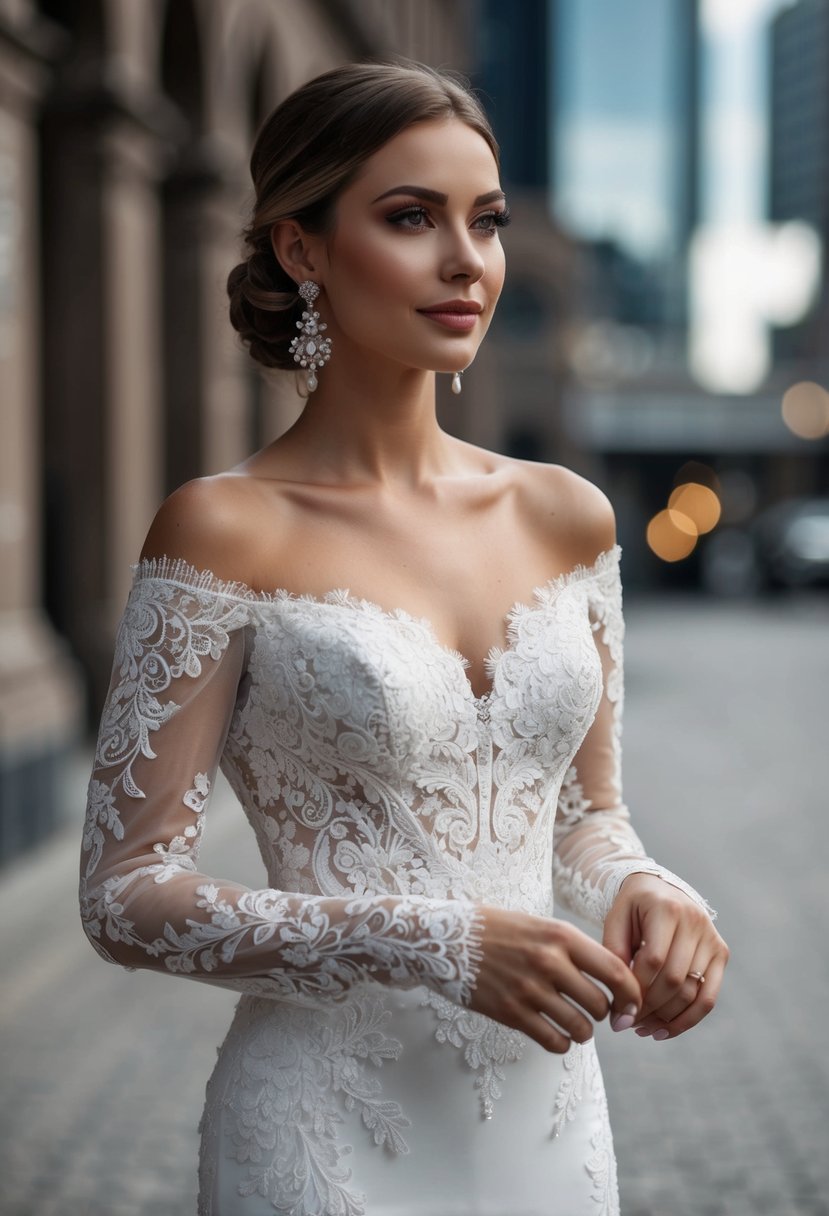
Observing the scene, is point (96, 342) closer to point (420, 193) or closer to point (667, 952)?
point (420, 193)

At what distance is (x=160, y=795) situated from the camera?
6.10ft

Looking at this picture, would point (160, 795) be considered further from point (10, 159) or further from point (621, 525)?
point (621, 525)

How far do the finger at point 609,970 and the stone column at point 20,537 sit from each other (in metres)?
6.46

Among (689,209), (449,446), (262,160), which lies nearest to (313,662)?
(449,446)

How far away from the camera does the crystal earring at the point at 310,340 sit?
205 cm

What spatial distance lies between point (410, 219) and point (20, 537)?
6.92 meters

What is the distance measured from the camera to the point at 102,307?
10.9 meters

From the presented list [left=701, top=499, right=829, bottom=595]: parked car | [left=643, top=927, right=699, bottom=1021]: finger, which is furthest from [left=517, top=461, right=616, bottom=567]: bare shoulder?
[left=701, top=499, right=829, bottom=595]: parked car

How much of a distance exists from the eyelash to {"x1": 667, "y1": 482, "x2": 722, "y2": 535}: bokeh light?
57.5m

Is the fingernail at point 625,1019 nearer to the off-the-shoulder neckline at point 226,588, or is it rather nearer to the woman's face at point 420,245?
the off-the-shoulder neckline at point 226,588

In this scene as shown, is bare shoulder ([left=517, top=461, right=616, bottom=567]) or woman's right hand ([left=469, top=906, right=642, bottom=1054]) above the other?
bare shoulder ([left=517, top=461, right=616, bottom=567])

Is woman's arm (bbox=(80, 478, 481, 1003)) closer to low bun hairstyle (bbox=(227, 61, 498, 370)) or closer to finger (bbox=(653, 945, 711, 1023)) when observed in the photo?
finger (bbox=(653, 945, 711, 1023))

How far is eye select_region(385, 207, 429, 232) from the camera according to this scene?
190 centimetres

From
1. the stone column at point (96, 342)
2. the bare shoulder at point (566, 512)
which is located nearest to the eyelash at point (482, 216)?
the bare shoulder at point (566, 512)
